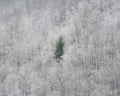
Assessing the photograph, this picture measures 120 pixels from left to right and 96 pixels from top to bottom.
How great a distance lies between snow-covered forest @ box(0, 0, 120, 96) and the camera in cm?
4250

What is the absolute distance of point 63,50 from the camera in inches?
1861

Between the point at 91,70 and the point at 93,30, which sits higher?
the point at 93,30

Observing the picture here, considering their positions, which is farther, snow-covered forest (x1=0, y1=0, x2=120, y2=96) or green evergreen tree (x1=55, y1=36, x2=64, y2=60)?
green evergreen tree (x1=55, y1=36, x2=64, y2=60)

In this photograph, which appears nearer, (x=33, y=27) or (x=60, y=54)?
(x=60, y=54)

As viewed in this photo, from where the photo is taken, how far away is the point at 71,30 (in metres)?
57.3

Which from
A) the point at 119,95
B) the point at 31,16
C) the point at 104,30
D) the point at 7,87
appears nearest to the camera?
the point at 119,95

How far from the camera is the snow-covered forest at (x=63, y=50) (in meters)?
42.5

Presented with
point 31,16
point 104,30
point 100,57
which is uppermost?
point 31,16

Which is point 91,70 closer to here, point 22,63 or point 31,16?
point 22,63

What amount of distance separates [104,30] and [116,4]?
13255 millimetres

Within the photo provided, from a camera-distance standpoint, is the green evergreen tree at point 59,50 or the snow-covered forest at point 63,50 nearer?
the snow-covered forest at point 63,50

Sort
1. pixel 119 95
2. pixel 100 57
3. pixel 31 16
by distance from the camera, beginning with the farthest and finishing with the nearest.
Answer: pixel 31 16 < pixel 100 57 < pixel 119 95

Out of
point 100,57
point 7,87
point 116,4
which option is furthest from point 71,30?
point 7,87

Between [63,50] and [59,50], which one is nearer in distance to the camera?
[59,50]
